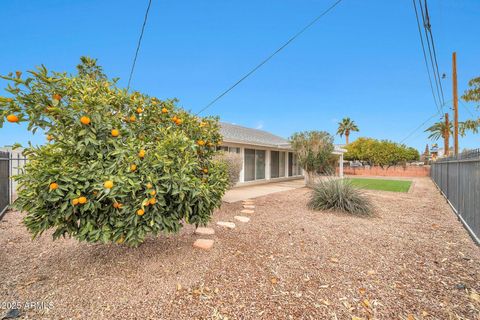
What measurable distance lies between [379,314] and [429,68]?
12527 millimetres

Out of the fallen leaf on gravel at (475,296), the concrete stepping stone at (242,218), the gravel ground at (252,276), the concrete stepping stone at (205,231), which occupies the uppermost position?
the concrete stepping stone at (205,231)

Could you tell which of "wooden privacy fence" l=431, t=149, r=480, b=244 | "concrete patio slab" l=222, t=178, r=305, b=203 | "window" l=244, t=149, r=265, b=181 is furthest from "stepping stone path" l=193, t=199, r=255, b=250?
"window" l=244, t=149, r=265, b=181

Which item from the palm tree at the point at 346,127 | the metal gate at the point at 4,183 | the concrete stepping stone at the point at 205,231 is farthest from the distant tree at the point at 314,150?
the palm tree at the point at 346,127

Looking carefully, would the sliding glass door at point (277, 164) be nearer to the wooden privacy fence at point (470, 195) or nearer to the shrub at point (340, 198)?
the shrub at point (340, 198)

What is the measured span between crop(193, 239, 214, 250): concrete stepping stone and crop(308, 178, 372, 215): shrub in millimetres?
4192

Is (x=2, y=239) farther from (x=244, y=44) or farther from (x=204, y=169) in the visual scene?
(x=244, y=44)

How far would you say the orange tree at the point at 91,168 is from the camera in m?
2.24

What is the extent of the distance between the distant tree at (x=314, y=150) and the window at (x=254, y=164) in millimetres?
2818

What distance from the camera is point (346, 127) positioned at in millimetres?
42844

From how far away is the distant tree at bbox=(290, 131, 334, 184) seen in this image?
1192cm

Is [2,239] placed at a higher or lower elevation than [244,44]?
lower

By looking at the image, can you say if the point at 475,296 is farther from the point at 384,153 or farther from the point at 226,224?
the point at 384,153

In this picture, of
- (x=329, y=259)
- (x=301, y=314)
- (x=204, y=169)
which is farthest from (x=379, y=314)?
(x=204, y=169)

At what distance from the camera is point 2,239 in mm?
4320
